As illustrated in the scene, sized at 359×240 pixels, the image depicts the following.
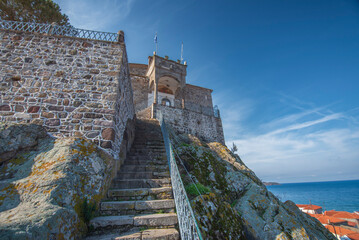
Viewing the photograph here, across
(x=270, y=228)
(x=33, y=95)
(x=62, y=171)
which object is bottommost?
(x=270, y=228)

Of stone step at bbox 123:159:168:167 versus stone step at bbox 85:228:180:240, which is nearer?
stone step at bbox 85:228:180:240

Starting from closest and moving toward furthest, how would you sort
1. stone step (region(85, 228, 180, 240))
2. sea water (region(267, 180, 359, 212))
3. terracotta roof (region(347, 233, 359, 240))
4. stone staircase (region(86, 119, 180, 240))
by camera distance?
stone step (region(85, 228, 180, 240)), stone staircase (region(86, 119, 180, 240)), terracotta roof (region(347, 233, 359, 240)), sea water (region(267, 180, 359, 212))

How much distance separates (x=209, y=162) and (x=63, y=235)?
16.2 feet

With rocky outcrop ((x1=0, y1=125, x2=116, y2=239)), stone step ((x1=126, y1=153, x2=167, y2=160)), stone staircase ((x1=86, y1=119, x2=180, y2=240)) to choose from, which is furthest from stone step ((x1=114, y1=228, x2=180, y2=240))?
stone step ((x1=126, y1=153, x2=167, y2=160))

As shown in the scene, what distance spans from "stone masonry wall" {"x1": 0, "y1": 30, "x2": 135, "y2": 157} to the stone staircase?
996 millimetres

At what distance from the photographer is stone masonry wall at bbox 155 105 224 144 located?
506 inches

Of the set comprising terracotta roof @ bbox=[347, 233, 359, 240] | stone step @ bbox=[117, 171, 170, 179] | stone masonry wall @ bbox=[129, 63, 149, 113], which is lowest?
terracotta roof @ bbox=[347, 233, 359, 240]

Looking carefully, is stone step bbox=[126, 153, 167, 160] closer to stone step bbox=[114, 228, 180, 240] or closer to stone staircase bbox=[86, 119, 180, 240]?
stone staircase bbox=[86, 119, 180, 240]

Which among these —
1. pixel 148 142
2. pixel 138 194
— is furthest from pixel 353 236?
pixel 138 194

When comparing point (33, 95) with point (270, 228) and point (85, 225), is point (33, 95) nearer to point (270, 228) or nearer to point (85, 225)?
point (85, 225)

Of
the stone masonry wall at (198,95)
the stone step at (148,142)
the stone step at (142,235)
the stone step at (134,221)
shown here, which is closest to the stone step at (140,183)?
the stone step at (134,221)

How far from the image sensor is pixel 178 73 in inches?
690

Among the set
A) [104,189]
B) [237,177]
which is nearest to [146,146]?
[104,189]

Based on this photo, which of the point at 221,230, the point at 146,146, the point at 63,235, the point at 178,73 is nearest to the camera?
the point at 63,235
